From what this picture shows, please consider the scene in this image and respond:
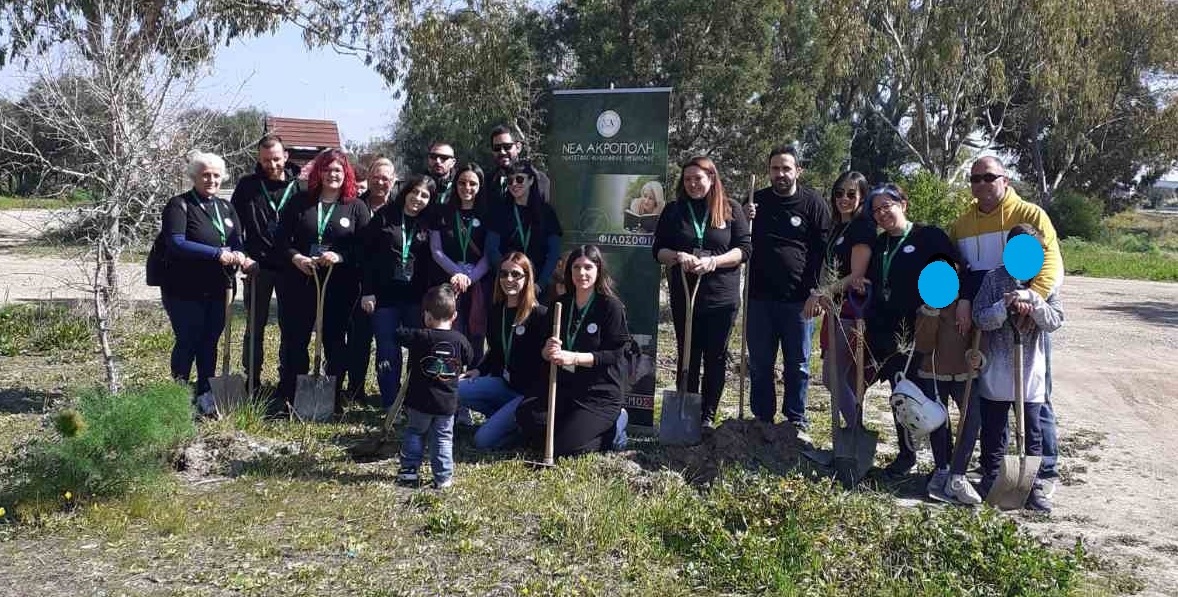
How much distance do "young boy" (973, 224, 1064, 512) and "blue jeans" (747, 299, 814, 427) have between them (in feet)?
4.39

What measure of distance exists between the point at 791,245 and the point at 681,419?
1346mm

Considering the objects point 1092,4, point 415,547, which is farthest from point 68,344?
point 1092,4

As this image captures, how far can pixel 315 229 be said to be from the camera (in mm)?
6742

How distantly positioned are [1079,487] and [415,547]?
390 centimetres

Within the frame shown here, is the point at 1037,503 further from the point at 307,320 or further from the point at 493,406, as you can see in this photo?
the point at 307,320

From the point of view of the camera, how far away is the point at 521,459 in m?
6.05

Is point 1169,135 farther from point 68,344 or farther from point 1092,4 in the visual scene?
point 68,344

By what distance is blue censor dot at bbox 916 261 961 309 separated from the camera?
17.5 ft

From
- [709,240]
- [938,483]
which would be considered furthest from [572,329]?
[938,483]

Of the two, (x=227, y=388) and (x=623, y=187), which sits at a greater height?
(x=623, y=187)

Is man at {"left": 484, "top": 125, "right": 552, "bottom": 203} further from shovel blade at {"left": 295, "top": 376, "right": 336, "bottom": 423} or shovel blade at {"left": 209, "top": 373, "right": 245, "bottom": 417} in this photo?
shovel blade at {"left": 209, "top": 373, "right": 245, "bottom": 417}

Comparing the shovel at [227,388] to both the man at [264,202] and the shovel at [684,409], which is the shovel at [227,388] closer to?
the man at [264,202]

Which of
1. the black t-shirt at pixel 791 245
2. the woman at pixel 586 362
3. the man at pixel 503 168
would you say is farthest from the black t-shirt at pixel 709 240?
the man at pixel 503 168

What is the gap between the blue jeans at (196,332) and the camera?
22.1 ft
